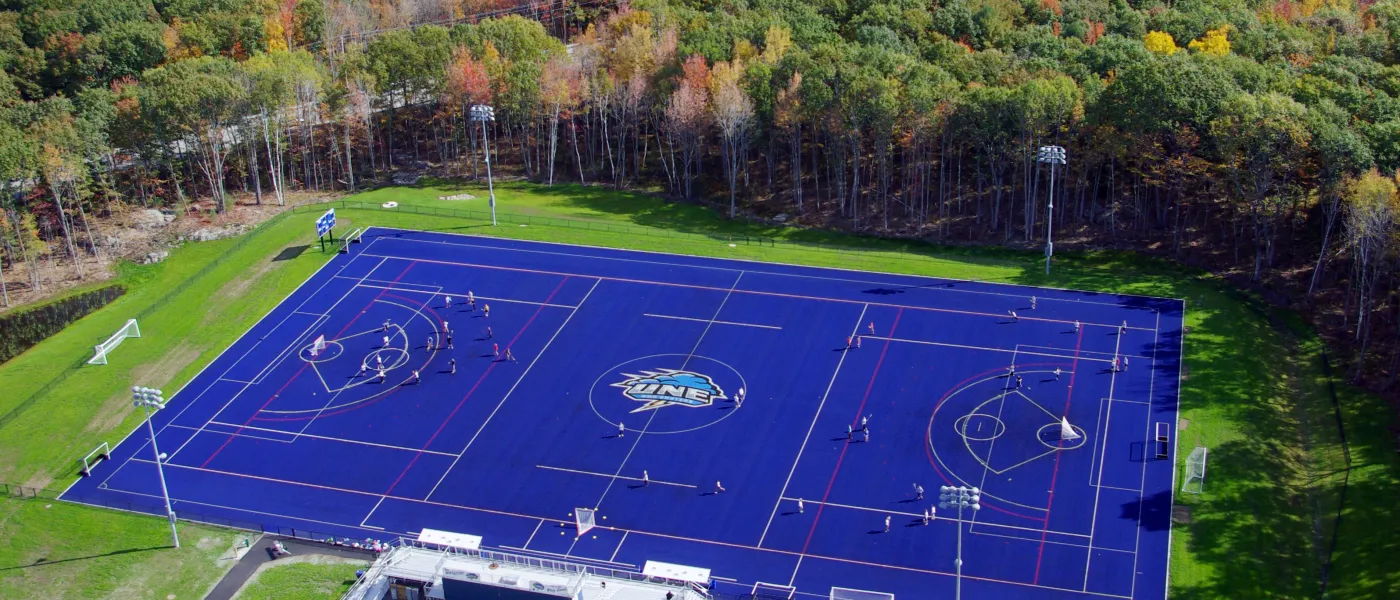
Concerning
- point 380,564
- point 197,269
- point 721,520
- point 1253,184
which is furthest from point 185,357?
point 1253,184

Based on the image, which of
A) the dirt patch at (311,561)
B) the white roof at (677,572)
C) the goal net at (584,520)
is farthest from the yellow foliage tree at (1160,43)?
the dirt patch at (311,561)

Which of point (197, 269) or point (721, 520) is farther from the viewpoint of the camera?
point (197, 269)

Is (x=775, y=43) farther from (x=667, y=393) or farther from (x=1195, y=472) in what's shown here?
(x=1195, y=472)

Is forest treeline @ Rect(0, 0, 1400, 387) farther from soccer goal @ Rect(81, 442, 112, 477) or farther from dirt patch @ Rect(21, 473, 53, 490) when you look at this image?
dirt patch @ Rect(21, 473, 53, 490)

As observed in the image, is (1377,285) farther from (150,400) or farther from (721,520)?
(150,400)

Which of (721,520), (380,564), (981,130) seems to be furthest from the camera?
(981,130)

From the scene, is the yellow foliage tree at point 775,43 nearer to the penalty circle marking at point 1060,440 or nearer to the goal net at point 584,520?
the penalty circle marking at point 1060,440
